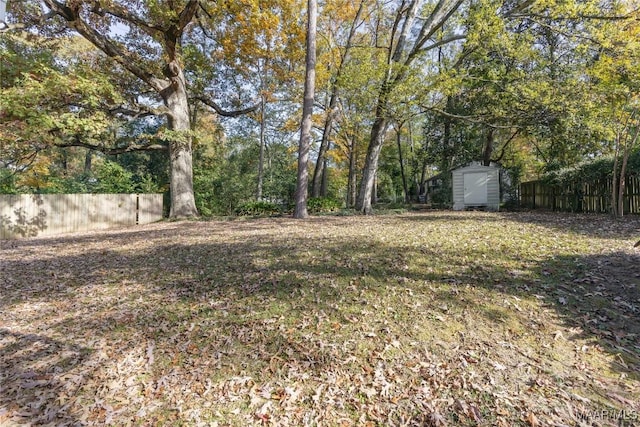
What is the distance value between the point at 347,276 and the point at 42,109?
11085mm

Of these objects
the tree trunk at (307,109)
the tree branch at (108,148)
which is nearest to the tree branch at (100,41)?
the tree branch at (108,148)

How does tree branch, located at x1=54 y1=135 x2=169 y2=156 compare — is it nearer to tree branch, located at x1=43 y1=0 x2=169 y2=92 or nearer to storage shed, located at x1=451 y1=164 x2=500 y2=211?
tree branch, located at x1=43 y1=0 x2=169 y2=92

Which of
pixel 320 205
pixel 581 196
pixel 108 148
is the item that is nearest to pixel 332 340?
pixel 320 205

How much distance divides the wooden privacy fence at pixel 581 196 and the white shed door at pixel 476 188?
84.6 inches

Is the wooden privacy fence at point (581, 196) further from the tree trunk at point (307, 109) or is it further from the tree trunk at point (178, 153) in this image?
the tree trunk at point (178, 153)

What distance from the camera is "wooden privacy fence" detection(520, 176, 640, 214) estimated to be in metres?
9.62

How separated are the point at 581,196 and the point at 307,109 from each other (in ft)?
34.8

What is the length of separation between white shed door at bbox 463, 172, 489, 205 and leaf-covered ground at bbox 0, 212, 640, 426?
10744 millimetres

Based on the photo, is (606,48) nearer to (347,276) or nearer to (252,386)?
(347,276)

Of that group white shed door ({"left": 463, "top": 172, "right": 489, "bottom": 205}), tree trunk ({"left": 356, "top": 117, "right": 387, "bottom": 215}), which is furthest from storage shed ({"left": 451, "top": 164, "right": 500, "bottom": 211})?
tree trunk ({"left": 356, "top": 117, "right": 387, "bottom": 215})

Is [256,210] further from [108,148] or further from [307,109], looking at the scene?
[108,148]

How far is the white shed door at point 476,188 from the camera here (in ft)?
50.3

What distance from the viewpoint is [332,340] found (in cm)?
285

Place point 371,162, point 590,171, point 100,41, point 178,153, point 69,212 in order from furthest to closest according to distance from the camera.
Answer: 1. point 371,162
2. point 178,153
3. point 69,212
4. point 590,171
5. point 100,41
